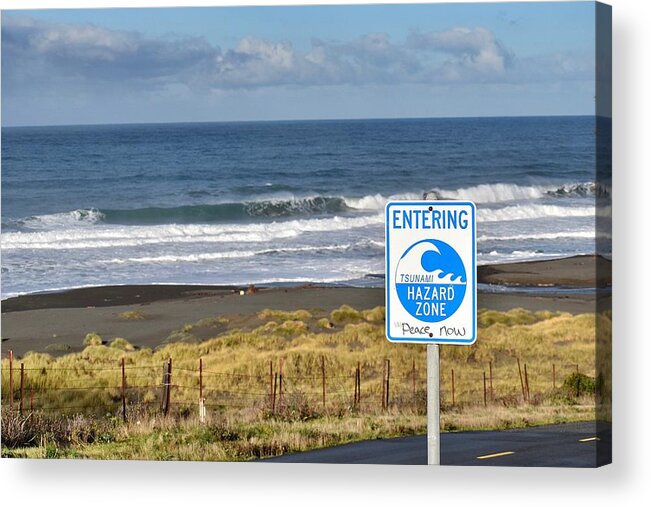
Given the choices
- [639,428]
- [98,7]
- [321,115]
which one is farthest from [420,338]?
[98,7]

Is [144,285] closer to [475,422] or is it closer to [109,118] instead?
[109,118]

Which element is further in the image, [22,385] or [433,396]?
[22,385]

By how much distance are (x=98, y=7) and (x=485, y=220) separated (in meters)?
4.29

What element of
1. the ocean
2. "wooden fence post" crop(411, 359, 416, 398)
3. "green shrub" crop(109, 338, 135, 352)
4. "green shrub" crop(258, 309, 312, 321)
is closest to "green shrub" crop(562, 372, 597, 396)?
the ocean

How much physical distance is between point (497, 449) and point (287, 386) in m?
2.13

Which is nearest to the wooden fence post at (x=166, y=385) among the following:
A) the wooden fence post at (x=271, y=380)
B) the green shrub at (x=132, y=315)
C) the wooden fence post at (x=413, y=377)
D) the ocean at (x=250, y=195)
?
the green shrub at (x=132, y=315)

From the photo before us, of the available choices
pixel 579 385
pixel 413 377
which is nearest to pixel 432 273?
pixel 579 385

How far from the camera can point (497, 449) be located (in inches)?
517

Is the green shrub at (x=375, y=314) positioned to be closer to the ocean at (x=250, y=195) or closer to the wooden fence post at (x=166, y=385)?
the ocean at (x=250, y=195)

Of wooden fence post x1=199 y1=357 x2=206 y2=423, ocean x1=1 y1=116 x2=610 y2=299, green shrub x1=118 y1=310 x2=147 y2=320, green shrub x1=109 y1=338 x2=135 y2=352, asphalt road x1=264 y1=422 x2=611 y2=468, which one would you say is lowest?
asphalt road x1=264 y1=422 x2=611 y2=468

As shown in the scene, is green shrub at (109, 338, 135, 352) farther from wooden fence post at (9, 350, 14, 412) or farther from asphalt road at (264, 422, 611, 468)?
asphalt road at (264, 422, 611, 468)

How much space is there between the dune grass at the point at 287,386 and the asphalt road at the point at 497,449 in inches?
6.5

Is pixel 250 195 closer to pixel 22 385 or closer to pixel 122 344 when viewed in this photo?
pixel 122 344

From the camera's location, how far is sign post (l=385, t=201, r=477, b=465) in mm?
8562
